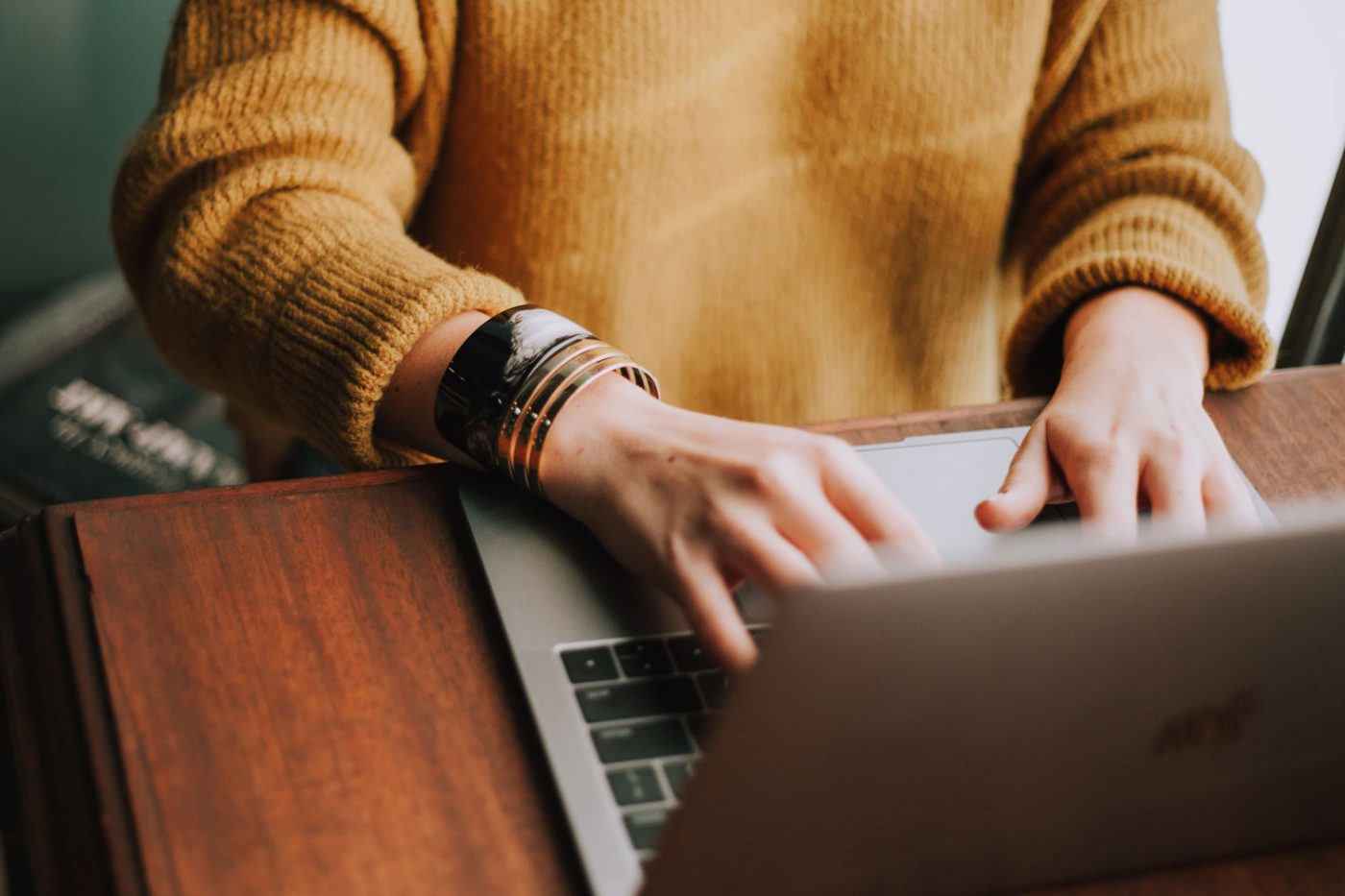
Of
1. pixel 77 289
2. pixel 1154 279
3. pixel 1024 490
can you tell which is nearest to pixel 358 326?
pixel 1024 490

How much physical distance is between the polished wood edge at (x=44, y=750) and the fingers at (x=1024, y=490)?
35 centimetres

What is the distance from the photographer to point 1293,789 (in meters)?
0.37

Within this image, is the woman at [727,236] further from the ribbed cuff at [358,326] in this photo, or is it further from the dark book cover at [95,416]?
the dark book cover at [95,416]

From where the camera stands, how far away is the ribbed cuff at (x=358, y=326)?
521 mm

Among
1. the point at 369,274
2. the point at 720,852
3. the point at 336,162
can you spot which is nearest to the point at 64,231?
the point at 336,162

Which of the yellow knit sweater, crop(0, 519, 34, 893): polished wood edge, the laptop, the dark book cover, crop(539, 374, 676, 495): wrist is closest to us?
the laptop

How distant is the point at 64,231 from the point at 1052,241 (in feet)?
4.64

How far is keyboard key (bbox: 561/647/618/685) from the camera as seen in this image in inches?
16.0

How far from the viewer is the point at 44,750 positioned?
1.24 feet

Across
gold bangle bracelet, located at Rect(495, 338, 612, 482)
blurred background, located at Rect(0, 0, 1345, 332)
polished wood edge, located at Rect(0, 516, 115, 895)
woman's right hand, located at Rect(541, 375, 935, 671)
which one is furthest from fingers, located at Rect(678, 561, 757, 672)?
blurred background, located at Rect(0, 0, 1345, 332)

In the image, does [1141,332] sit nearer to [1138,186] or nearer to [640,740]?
[1138,186]

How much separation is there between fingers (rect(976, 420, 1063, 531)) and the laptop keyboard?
0.15 metres

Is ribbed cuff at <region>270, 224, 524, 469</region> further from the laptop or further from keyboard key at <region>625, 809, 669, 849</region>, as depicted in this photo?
keyboard key at <region>625, 809, 669, 849</region>

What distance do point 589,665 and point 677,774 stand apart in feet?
0.19
